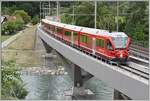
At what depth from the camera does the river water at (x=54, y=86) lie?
33.3 m

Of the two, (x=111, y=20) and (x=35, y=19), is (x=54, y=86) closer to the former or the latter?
(x=111, y=20)

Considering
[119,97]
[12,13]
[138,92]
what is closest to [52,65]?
[12,13]

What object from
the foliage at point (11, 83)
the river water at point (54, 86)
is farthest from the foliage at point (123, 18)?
the foliage at point (11, 83)

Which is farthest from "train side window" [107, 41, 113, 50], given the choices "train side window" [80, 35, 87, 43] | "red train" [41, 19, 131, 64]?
"train side window" [80, 35, 87, 43]

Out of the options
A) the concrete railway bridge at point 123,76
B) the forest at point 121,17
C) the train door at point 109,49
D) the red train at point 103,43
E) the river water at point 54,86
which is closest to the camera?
the concrete railway bridge at point 123,76

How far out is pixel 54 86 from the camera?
38688 millimetres

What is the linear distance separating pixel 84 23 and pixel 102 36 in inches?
1055

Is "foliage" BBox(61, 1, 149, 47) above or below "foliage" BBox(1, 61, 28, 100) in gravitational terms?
above

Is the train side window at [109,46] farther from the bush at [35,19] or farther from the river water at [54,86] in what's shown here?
the bush at [35,19]

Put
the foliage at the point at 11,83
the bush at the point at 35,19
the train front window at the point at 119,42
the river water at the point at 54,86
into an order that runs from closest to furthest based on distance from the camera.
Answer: the foliage at the point at 11,83, the train front window at the point at 119,42, the river water at the point at 54,86, the bush at the point at 35,19

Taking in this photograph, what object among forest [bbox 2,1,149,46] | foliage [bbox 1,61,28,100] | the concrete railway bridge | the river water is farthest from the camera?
forest [bbox 2,1,149,46]

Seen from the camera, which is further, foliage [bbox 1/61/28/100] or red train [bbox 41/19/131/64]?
red train [bbox 41/19/131/64]

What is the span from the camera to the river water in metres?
33.3

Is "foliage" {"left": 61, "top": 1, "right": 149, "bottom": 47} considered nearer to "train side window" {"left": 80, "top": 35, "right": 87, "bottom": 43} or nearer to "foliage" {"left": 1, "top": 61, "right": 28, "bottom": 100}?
"train side window" {"left": 80, "top": 35, "right": 87, "bottom": 43}
